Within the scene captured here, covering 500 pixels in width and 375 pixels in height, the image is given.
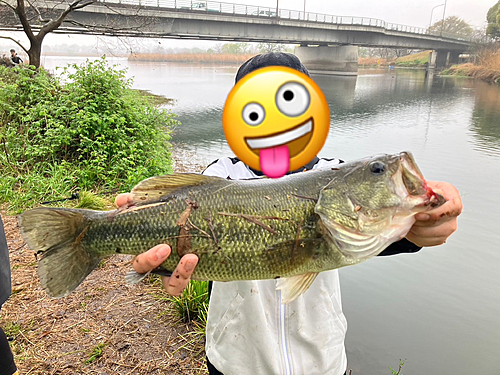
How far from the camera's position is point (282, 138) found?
5.20 feet

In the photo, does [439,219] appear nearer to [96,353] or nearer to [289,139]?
[289,139]

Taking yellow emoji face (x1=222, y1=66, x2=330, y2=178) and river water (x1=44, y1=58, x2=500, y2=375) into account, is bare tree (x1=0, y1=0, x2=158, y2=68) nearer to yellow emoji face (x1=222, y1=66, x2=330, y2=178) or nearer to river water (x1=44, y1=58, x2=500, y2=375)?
river water (x1=44, y1=58, x2=500, y2=375)

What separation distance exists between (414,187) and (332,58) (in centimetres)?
4849

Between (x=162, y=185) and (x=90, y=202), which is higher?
(x=162, y=185)

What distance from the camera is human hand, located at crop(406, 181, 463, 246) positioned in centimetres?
161

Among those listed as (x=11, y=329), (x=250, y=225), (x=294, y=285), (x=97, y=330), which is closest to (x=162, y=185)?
(x=250, y=225)

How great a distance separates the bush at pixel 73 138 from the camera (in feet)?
23.2

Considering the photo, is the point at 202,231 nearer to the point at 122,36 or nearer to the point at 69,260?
the point at 69,260

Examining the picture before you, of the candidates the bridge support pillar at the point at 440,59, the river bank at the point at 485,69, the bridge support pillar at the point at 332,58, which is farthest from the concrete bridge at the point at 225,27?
the bridge support pillar at the point at 440,59

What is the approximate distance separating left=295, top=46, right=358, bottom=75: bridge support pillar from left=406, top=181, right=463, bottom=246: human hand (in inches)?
1823

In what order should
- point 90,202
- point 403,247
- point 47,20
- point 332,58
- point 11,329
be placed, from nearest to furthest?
point 403,247
point 11,329
point 90,202
point 47,20
point 332,58

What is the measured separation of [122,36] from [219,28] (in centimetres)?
1210

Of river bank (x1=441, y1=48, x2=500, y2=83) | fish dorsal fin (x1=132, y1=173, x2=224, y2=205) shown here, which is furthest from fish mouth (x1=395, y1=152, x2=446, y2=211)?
river bank (x1=441, y1=48, x2=500, y2=83)

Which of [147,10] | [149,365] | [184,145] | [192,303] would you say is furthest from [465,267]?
[147,10]
